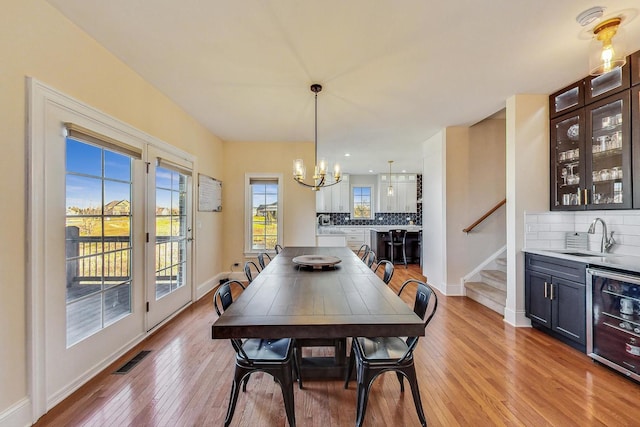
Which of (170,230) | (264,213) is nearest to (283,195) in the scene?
(264,213)

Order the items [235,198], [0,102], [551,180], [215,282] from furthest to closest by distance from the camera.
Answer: [235,198]
[215,282]
[551,180]
[0,102]

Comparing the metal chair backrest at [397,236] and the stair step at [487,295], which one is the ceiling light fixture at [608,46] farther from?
the metal chair backrest at [397,236]

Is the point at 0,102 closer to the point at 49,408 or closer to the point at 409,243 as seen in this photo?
the point at 49,408

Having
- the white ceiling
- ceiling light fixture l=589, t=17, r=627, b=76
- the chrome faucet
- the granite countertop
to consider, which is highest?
the white ceiling

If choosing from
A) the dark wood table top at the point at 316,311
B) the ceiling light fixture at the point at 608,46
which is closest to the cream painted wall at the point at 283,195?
the dark wood table top at the point at 316,311

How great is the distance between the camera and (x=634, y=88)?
2422 mm

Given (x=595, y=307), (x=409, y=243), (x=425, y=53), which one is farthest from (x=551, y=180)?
(x=409, y=243)

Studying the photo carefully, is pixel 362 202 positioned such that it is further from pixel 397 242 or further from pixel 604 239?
pixel 604 239

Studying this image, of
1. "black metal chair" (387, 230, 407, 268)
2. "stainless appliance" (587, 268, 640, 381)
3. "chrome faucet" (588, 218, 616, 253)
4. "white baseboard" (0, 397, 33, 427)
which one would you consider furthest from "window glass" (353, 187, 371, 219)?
"white baseboard" (0, 397, 33, 427)

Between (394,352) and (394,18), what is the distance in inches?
87.7

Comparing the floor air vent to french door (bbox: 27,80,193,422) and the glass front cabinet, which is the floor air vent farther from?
the glass front cabinet

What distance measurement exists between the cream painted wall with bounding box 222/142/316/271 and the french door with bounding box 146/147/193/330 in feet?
4.16

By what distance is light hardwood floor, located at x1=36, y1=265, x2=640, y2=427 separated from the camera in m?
1.76

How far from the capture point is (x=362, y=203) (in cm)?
931
